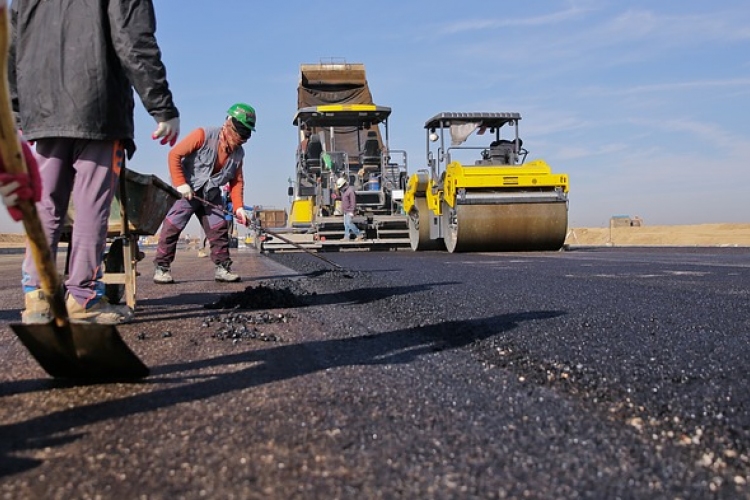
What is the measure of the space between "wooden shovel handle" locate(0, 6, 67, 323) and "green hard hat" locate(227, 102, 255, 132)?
13.0 ft

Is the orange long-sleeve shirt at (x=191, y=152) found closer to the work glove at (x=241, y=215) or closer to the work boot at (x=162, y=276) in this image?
the work glove at (x=241, y=215)

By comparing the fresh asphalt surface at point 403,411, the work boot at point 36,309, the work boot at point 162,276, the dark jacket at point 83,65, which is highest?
the dark jacket at point 83,65

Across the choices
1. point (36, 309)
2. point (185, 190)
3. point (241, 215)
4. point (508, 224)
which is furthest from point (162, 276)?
point (508, 224)

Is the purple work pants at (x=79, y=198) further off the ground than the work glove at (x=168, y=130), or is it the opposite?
the work glove at (x=168, y=130)

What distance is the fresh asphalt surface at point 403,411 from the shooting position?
136 centimetres

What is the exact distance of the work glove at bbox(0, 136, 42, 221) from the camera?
1596 millimetres

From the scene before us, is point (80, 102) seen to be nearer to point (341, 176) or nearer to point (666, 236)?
point (341, 176)

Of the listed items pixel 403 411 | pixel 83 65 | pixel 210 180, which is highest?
pixel 83 65

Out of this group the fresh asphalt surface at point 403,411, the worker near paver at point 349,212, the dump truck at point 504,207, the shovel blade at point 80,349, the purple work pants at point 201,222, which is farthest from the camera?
the worker near paver at point 349,212

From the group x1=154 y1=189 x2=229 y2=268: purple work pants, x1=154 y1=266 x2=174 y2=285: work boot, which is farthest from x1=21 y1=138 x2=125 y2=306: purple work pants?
x1=154 y1=266 x2=174 y2=285: work boot

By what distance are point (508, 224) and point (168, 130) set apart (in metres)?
9.37

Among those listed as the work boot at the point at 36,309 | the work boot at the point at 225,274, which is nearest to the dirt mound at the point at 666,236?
the work boot at the point at 225,274

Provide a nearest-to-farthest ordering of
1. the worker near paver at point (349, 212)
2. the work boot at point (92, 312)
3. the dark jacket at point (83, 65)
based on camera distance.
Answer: the dark jacket at point (83, 65) → the work boot at point (92, 312) → the worker near paver at point (349, 212)

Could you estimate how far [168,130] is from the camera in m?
2.88
